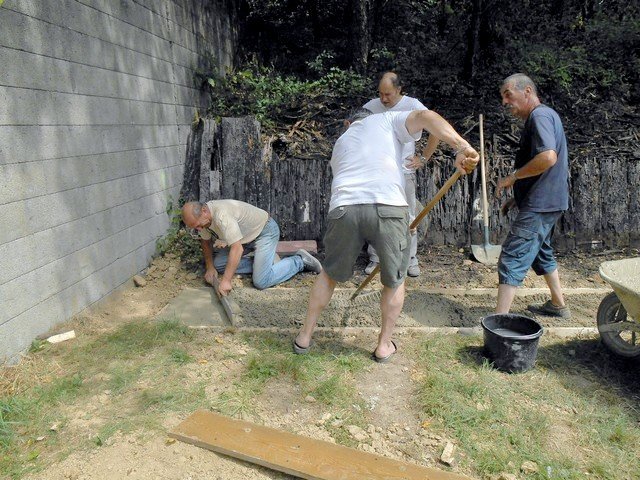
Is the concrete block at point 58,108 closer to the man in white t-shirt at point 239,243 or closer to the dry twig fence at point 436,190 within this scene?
the man in white t-shirt at point 239,243

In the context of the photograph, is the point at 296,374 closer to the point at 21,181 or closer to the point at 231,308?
the point at 231,308

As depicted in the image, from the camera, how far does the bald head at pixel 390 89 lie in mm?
4941

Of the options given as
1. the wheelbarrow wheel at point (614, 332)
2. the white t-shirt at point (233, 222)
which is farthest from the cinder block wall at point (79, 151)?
the wheelbarrow wheel at point (614, 332)

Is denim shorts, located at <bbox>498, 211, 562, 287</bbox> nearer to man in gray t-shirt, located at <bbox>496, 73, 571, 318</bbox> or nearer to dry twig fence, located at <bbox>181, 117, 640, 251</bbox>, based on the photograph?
man in gray t-shirt, located at <bbox>496, 73, 571, 318</bbox>

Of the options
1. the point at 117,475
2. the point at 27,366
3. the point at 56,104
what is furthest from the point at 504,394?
the point at 56,104

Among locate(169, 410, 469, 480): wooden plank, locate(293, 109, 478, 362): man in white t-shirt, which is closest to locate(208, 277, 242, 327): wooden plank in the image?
→ locate(293, 109, 478, 362): man in white t-shirt

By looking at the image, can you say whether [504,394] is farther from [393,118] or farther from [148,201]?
[148,201]

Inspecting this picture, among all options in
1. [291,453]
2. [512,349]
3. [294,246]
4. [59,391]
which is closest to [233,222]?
[294,246]

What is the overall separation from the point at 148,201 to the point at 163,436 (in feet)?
10.8

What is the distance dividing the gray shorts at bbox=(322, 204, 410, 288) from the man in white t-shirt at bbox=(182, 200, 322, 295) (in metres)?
1.53

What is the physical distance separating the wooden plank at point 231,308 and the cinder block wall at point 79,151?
40.3 inches

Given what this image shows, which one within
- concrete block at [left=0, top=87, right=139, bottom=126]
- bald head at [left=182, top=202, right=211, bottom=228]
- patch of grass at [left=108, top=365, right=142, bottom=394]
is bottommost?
patch of grass at [left=108, top=365, right=142, bottom=394]

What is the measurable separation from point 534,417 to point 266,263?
2947mm

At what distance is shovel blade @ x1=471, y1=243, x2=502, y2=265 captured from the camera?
5.86m
